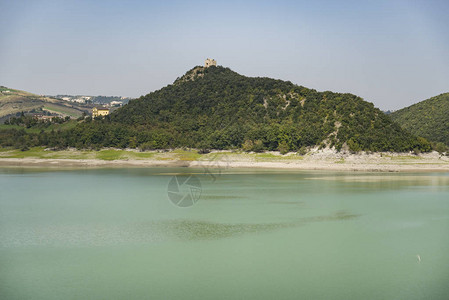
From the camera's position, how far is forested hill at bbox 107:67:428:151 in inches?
3489

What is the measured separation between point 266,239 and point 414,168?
58.7m

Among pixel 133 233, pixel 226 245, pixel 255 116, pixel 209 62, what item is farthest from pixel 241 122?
pixel 226 245

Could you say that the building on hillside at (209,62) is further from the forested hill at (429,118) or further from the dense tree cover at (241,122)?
the forested hill at (429,118)

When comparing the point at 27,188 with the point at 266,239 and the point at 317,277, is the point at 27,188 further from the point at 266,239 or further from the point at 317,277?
the point at 317,277

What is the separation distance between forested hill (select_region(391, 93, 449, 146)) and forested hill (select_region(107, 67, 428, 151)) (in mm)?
26102

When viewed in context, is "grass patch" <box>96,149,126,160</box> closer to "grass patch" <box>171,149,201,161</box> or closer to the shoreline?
the shoreline

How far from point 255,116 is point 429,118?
5301cm

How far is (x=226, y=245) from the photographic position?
24.3 meters

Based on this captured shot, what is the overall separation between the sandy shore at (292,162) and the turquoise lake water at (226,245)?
3277 centimetres

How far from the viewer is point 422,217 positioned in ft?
108

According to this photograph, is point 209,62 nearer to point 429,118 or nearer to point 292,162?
point 429,118

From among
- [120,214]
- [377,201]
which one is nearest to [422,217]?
[377,201]

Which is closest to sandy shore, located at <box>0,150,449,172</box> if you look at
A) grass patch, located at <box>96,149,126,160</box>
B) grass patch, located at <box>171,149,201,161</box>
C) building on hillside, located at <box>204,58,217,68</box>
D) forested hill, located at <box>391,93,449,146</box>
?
grass patch, located at <box>171,149,201,161</box>

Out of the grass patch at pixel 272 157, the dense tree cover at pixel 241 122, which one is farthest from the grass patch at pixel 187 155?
the grass patch at pixel 272 157
